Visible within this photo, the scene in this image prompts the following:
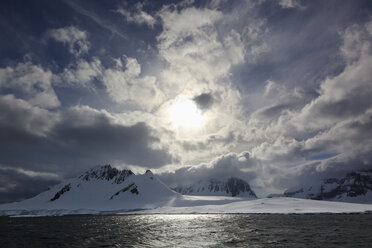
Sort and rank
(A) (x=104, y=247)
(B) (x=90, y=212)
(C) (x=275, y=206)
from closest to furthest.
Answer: (A) (x=104, y=247), (C) (x=275, y=206), (B) (x=90, y=212)

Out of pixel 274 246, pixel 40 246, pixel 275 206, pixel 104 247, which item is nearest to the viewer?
pixel 274 246

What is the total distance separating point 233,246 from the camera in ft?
113

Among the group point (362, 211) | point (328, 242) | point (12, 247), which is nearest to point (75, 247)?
point (12, 247)

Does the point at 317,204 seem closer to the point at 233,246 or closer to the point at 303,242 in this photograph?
the point at 303,242

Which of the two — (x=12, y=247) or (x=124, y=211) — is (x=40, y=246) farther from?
(x=124, y=211)

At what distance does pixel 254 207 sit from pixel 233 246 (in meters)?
114

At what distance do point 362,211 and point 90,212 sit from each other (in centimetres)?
18816

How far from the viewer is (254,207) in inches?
5448

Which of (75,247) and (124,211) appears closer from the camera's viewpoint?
(75,247)

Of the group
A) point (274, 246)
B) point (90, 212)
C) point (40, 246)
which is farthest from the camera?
point (90, 212)

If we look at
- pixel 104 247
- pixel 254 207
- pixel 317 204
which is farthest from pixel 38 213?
pixel 317 204

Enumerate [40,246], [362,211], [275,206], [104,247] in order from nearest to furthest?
1. [104,247]
2. [40,246]
3. [362,211]
4. [275,206]

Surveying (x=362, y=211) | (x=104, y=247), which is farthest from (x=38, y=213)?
(x=362, y=211)

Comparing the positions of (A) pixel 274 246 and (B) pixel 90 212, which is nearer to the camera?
(A) pixel 274 246
